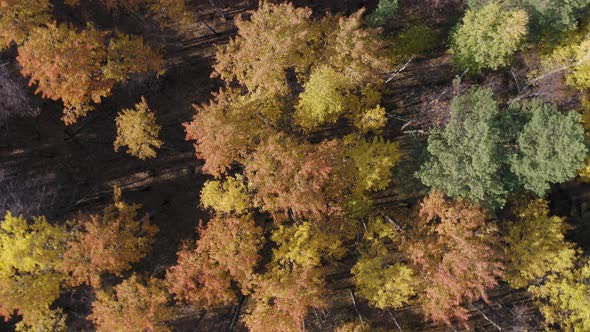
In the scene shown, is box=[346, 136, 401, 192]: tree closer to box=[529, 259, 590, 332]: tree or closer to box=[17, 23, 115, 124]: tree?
box=[529, 259, 590, 332]: tree

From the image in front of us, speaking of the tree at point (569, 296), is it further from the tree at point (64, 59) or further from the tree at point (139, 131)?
the tree at point (64, 59)

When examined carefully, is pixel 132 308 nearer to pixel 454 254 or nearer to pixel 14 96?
pixel 14 96

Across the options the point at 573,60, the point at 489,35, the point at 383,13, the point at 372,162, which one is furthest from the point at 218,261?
the point at 573,60

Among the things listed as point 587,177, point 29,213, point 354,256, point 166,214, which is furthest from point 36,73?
point 587,177

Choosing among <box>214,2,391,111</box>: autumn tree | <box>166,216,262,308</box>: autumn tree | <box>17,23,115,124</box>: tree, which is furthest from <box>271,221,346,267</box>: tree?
<box>17,23,115,124</box>: tree

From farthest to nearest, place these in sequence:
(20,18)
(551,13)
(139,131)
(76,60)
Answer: (139,131) < (20,18) < (76,60) < (551,13)

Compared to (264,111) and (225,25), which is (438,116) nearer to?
(264,111)
